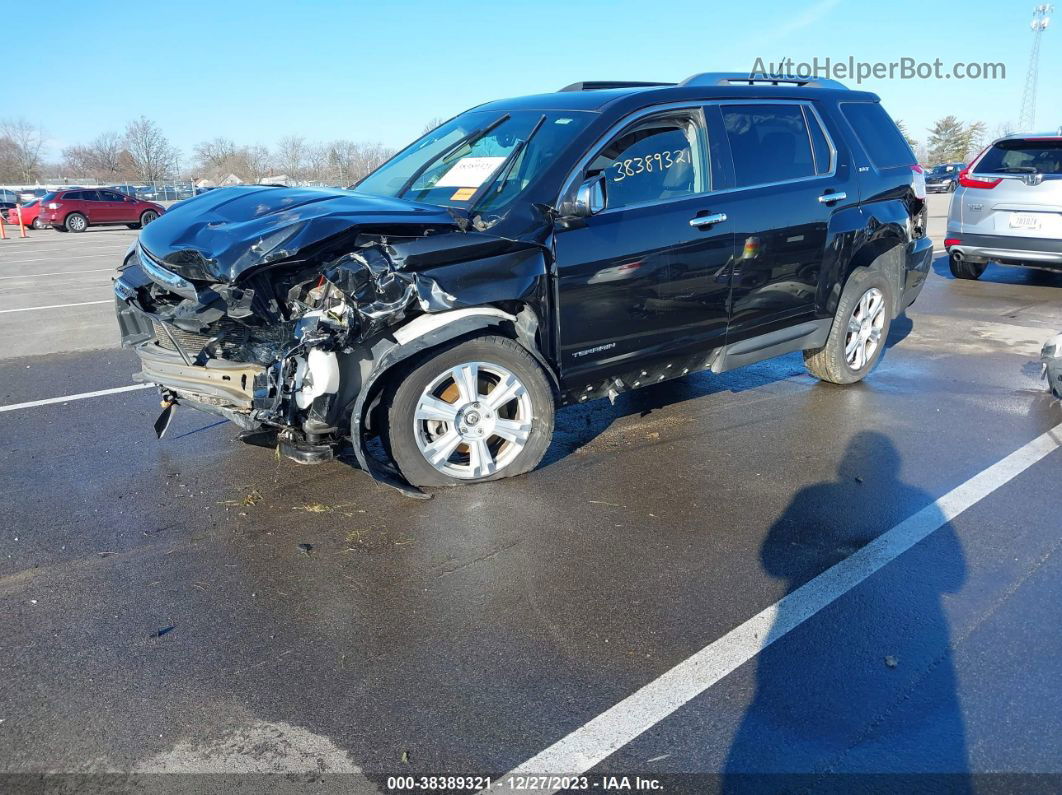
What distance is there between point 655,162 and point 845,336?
7.63 feet

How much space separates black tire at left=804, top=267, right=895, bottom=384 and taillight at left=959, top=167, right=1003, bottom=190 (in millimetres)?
5038

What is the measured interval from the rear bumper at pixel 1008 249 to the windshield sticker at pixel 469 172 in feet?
26.6

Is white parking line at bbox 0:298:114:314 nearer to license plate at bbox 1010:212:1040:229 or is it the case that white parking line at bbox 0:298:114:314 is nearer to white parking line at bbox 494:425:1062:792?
white parking line at bbox 494:425:1062:792

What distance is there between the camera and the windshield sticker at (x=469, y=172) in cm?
471

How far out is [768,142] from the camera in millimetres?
5406

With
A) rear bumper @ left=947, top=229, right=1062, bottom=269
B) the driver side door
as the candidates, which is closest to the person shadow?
the driver side door

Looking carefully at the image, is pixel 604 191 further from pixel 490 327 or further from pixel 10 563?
pixel 10 563

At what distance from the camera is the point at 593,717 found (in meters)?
2.66

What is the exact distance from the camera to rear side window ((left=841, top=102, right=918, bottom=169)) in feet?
20.3

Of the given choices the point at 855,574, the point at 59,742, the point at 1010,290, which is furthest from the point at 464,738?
the point at 1010,290

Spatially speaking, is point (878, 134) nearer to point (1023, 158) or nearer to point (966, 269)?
point (1023, 158)

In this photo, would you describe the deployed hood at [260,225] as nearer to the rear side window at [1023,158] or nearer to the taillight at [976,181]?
the taillight at [976,181]

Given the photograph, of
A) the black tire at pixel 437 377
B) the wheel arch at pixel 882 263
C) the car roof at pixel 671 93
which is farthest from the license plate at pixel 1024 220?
the black tire at pixel 437 377

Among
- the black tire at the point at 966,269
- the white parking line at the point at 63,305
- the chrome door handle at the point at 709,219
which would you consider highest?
the chrome door handle at the point at 709,219
